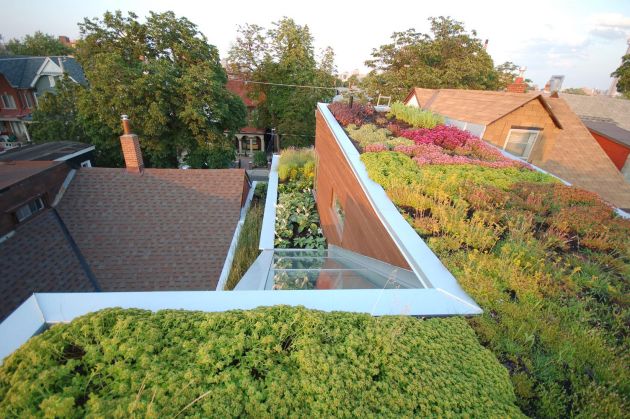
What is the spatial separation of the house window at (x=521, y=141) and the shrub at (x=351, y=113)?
5.26 meters

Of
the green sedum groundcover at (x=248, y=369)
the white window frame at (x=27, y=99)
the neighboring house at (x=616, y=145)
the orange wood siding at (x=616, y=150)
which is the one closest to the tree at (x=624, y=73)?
the neighboring house at (x=616, y=145)

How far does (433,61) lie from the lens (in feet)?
71.9

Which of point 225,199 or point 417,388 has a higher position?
point 417,388

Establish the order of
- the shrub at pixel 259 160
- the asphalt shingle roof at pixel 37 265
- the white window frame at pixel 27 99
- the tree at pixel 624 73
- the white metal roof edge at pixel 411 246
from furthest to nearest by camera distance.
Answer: the shrub at pixel 259 160, the white window frame at pixel 27 99, the tree at pixel 624 73, the asphalt shingle roof at pixel 37 265, the white metal roof edge at pixel 411 246

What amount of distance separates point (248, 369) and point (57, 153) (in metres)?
16.4

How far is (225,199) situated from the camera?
8977 mm

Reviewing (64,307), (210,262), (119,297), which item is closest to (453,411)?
(119,297)

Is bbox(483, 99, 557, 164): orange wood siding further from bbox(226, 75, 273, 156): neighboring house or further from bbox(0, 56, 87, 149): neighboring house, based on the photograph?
bbox(0, 56, 87, 149): neighboring house

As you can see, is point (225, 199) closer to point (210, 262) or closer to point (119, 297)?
point (210, 262)

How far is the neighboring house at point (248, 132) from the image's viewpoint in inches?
945

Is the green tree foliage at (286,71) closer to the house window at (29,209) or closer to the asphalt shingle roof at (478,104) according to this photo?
the asphalt shingle roof at (478,104)

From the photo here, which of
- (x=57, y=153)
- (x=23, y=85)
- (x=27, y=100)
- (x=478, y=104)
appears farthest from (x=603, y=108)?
(x=27, y=100)

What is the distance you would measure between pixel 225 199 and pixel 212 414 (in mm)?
8125

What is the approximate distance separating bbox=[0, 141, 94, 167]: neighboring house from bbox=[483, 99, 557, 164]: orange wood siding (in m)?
16.3
